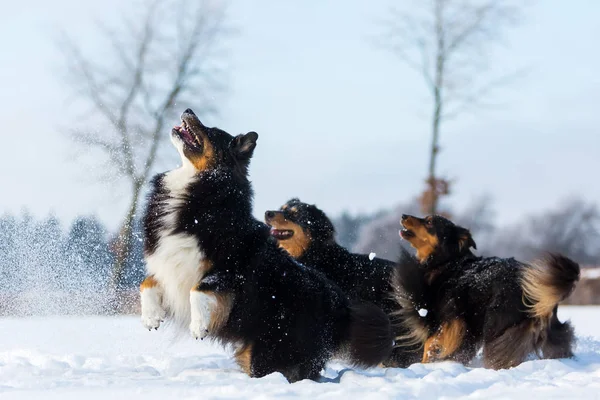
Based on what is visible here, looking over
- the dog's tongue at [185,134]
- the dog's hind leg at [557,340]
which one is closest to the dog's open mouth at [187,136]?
the dog's tongue at [185,134]

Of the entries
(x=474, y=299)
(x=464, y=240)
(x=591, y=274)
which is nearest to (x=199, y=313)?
(x=474, y=299)

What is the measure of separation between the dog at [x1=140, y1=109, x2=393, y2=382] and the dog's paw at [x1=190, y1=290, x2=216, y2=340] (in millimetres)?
14

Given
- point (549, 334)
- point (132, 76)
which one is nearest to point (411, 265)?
point (549, 334)

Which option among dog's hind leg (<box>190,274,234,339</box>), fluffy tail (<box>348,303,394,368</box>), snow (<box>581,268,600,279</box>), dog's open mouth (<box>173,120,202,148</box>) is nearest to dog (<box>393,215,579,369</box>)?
fluffy tail (<box>348,303,394,368</box>)

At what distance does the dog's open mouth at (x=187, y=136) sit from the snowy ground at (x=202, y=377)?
158cm

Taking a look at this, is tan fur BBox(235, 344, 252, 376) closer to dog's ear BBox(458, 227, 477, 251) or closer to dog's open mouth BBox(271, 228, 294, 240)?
dog's open mouth BBox(271, 228, 294, 240)

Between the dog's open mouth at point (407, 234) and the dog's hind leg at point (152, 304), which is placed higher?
the dog's open mouth at point (407, 234)

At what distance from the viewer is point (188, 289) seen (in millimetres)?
5480

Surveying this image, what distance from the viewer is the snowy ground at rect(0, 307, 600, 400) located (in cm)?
453

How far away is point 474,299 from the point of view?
721 centimetres

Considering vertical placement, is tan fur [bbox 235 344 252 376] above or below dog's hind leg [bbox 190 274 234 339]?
below

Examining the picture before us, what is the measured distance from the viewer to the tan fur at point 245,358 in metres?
5.58

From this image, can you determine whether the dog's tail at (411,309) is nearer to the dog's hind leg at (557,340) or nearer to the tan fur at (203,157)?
the dog's hind leg at (557,340)

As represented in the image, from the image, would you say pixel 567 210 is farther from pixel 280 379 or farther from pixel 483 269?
pixel 280 379
